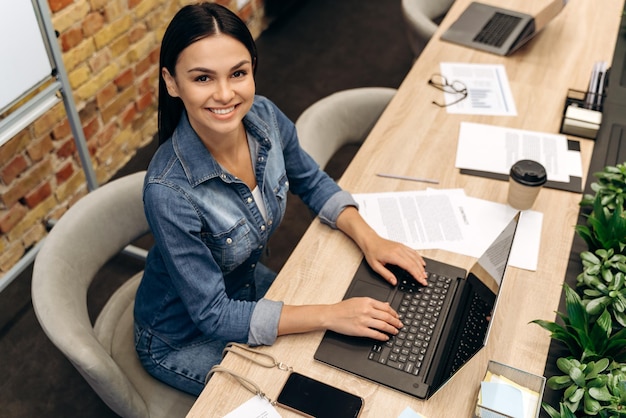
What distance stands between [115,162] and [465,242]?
189cm

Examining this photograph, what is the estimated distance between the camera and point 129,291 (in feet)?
5.59

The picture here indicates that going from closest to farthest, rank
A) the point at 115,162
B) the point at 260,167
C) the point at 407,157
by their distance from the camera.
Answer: the point at 260,167 < the point at 407,157 < the point at 115,162

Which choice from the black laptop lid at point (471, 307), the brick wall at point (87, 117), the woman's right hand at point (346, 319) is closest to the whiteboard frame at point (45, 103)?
the brick wall at point (87, 117)

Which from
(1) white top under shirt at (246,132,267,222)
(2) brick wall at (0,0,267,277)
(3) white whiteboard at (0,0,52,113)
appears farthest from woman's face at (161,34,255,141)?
(2) brick wall at (0,0,267,277)

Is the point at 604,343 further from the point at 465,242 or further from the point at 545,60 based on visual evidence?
the point at 545,60

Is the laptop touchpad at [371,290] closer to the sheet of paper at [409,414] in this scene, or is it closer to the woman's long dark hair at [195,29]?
the sheet of paper at [409,414]

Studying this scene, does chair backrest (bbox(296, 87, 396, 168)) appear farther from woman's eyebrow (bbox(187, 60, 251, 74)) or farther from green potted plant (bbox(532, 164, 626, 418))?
green potted plant (bbox(532, 164, 626, 418))

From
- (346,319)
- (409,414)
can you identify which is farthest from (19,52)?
(409,414)

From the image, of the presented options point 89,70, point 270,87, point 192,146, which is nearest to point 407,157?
point 192,146

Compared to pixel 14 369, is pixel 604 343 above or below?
above

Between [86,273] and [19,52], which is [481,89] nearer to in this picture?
[86,273]

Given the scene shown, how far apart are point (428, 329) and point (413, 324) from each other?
0.11 ft

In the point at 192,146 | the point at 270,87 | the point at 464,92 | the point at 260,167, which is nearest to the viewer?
the point at 192,146

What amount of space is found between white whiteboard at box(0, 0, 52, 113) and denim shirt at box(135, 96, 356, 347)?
33.5 inches
